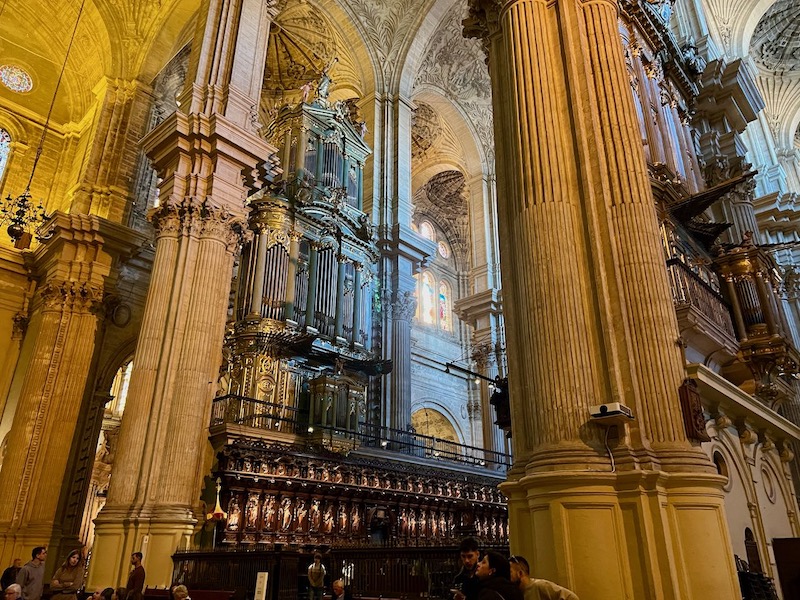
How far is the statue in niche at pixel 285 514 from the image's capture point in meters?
10.7

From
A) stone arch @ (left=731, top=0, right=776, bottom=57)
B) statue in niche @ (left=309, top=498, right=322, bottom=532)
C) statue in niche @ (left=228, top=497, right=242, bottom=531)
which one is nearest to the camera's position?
statue in niche @ (left=228, top=497, right=242, bottom=531)

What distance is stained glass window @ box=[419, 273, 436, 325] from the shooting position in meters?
26.9

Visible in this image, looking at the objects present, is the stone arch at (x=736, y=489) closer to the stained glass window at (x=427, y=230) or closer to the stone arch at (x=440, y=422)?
the stone arch at (x=440, y=422)

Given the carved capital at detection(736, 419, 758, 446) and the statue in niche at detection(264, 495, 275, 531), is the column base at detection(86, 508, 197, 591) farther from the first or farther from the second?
the carved capital at detection(736, 419, 758, 446)

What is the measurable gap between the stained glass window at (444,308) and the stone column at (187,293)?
16643 millimetres

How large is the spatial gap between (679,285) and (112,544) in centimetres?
845

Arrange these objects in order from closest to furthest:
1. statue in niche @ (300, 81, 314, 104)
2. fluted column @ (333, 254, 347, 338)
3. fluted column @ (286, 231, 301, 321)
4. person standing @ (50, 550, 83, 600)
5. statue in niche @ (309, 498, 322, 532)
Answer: person standing @ (50, 550, 83, 600) < statue in niche @ (309, 498, 322, 532) < fluted column @ (286, 231, 301, 321) < fluted column @ (333, 254, 347, 338) < statue in niche @ (300, 81, 314, 104)

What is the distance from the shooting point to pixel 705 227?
9.39 m

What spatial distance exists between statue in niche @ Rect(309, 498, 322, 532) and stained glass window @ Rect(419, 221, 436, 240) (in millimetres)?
18829

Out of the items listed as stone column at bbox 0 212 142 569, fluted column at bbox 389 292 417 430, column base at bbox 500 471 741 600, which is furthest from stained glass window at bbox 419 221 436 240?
column base at bbox 500 471 741 600

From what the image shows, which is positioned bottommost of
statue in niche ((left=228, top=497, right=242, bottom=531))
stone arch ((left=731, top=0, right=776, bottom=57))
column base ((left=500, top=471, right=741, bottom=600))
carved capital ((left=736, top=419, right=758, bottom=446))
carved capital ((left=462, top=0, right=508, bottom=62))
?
column base ((left=500, top=471, right=741, bottom=600))

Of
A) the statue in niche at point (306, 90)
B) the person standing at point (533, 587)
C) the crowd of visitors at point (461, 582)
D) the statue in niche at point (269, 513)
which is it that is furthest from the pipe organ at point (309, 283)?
the person standing at point (533, 587)

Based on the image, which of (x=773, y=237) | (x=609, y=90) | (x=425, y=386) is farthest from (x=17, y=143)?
(x=773, y=237)

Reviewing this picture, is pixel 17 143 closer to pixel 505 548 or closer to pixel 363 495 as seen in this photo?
pixel 363 495
